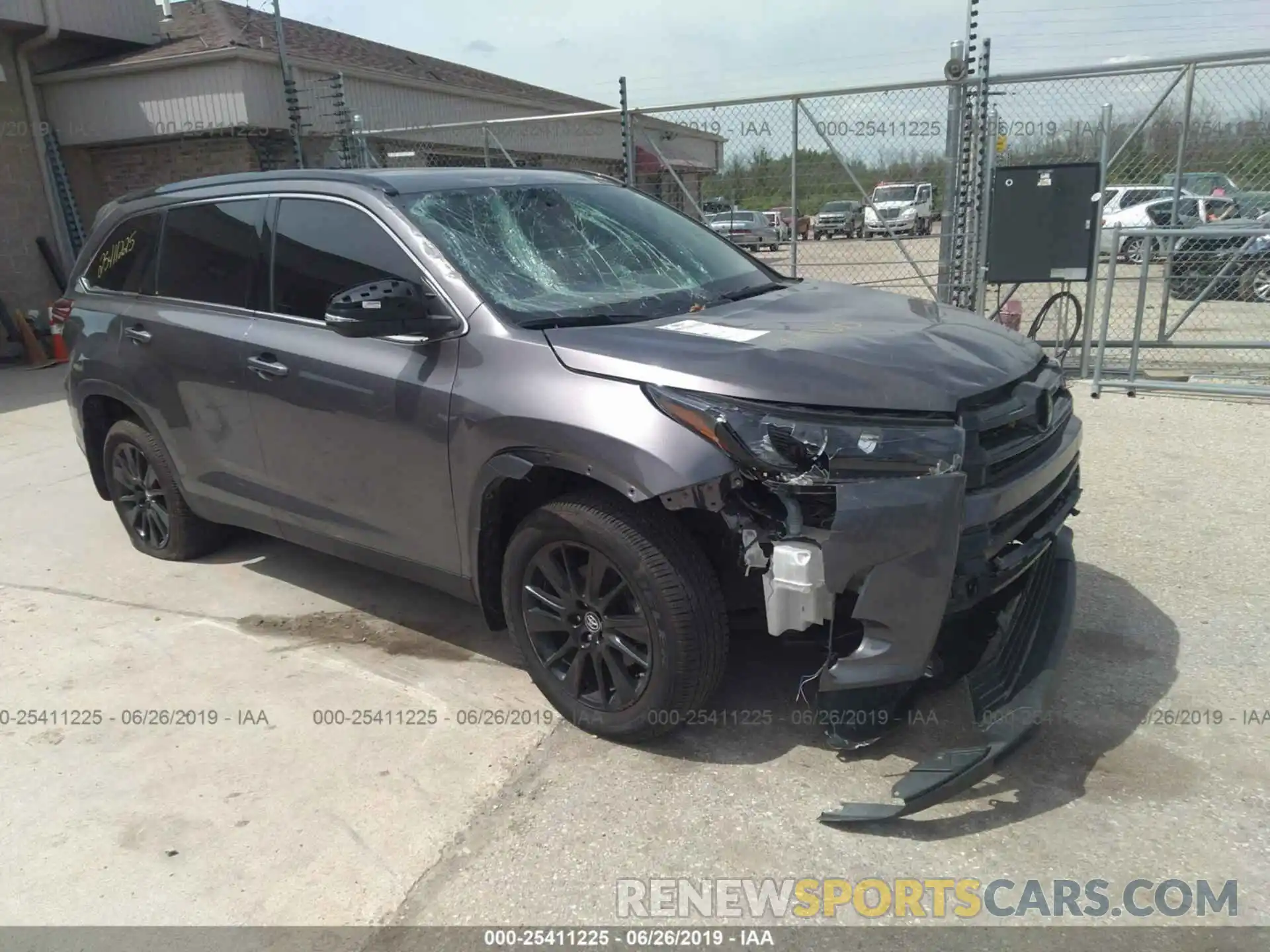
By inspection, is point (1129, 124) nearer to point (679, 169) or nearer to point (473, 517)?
point (679, 169)

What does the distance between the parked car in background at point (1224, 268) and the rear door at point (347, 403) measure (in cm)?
750

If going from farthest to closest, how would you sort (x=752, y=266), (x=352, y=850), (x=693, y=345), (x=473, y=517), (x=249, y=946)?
(x=752, y=266) → (x=473, y=517) → (x=693, y=345) → (x=352, y=850) → (x=249, y=946)

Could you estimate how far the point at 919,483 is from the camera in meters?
2.47

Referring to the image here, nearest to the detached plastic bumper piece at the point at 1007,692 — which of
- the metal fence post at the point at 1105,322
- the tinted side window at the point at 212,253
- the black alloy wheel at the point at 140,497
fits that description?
the tinted side window at the point at 212,253

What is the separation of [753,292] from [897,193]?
5.69m

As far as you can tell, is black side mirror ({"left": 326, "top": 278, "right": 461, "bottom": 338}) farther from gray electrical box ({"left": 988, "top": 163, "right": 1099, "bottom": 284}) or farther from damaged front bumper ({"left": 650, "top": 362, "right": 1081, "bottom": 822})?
gray electrical box ({"left": 988, "top": 163, "right": 1099, "bottom": 284})

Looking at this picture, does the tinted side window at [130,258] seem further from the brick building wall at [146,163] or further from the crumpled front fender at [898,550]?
the brick building wall at [146,163]

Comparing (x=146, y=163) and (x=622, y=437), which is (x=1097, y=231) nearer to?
(x=622, y=437)

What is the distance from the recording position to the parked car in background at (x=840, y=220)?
9.04m

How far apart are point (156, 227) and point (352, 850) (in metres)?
3.31

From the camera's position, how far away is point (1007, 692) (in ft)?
9.04

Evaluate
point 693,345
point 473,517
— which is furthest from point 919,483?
point 473,517

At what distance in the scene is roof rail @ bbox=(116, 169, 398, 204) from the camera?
11.8 ft

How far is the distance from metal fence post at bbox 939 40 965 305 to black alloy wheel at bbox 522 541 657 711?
18.4 ft
